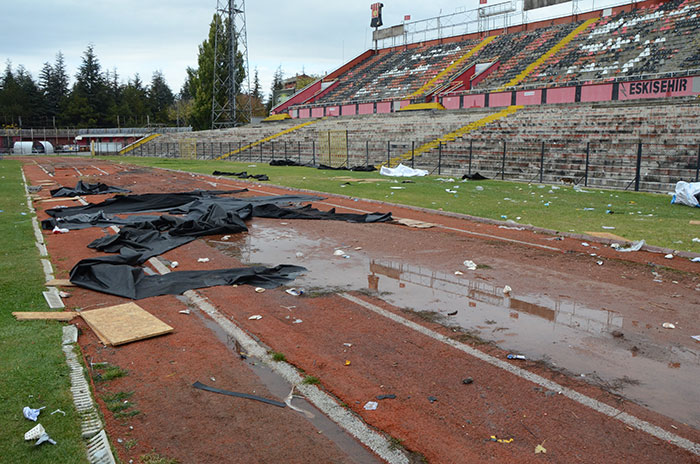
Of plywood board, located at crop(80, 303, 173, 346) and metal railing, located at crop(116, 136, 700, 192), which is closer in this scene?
plywood board, located at crop(80, 303, 173, 346)

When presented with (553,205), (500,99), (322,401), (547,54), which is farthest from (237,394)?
(547,54)

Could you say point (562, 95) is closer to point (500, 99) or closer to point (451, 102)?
point (500, 99)

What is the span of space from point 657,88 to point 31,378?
32140 mm

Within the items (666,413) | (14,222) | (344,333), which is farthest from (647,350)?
(14,222)

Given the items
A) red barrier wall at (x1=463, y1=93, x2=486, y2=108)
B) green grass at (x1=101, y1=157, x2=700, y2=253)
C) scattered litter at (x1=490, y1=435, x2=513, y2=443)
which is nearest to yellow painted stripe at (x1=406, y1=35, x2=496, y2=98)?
red barrier wall at (x1=463, y1=93, x2=486, y2=108)

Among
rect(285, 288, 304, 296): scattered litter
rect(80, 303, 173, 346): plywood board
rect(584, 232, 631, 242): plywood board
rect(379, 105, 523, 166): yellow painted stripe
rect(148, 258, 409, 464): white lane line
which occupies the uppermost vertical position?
rect(379, 105, 523, 166): yellow painted stripe

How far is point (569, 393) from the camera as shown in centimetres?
428

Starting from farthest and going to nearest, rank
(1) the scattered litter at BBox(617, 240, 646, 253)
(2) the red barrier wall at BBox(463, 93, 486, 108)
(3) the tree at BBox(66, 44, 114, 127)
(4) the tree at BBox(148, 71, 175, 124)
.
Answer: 1. (4) the tree at BBox(148, 71, 175, 124)
2. (3) the tree at BBox(66, 44, 114, 127)
3. (2) the red barrier wall at BBox(463, 93, 486, 108)
4. (1) the scattered litter at BBox(617, 240, 646, 253)

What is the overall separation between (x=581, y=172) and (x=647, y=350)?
62.1 ft

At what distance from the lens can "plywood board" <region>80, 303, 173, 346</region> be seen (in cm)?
535

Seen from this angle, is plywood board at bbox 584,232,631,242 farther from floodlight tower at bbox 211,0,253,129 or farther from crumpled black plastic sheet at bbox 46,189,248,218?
floodlight tower at bbox 211,0,253,129

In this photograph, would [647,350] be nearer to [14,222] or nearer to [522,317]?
[522,317]

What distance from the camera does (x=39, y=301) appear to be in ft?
20.9

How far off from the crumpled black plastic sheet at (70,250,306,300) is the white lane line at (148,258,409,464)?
1162 mm
